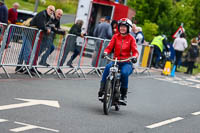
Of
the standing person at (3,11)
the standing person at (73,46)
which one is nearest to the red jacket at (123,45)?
the standing person at (73,46)

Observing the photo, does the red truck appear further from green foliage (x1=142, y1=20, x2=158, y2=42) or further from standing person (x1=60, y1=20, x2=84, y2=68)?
standing person (x1=60, y1=20, x2=84, y2=68)

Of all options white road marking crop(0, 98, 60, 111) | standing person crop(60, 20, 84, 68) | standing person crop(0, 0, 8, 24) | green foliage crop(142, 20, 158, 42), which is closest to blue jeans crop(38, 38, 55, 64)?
standing person crop(60, 20, 84, 68)

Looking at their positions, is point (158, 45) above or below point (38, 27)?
below

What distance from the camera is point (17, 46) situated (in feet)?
45.9

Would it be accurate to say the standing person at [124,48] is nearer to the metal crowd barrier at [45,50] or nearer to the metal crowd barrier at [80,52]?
the metal crowd barrier at [45,50]

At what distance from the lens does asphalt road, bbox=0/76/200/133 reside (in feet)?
27.8

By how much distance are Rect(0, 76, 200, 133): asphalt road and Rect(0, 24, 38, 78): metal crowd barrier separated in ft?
1.79

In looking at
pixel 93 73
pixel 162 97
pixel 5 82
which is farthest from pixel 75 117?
pixel 93 73

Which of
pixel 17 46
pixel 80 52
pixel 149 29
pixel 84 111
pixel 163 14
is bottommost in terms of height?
pixel 84 111

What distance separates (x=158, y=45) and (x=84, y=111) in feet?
55.2

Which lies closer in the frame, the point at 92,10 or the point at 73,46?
the point at 73,46

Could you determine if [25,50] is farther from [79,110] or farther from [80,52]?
[79,110]

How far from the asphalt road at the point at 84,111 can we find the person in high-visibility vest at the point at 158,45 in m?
10.0

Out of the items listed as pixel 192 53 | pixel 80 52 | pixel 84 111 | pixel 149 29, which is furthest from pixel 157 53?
pixel 84 111
